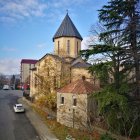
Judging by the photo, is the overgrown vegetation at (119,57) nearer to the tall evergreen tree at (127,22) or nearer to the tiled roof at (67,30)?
the tall evergreen tree at (127,22)

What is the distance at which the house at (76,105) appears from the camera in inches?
1240

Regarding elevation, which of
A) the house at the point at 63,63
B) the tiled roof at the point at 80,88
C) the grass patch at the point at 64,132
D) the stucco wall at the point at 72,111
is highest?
the house at the point at 63,63

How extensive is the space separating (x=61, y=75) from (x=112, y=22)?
878 inches

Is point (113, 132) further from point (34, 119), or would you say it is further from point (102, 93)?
point (34, 119)

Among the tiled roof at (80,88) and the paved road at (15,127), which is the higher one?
the tiled roof at (80,88)

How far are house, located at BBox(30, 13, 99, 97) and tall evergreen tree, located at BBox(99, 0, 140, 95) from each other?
49.1ft

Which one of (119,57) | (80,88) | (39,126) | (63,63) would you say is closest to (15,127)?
(39,126)

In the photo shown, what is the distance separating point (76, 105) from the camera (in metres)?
33.2

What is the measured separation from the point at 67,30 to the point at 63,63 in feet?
30.6

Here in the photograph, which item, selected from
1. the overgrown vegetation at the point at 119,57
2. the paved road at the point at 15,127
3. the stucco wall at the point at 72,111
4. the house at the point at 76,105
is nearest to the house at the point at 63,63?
the house at the point at 76,105

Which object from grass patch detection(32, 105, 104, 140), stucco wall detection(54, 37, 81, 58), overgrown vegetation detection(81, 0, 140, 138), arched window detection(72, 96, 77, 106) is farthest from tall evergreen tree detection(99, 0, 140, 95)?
stucco wall detection(54, 37, 81, 58)

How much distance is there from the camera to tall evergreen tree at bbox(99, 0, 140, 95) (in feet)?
66.4

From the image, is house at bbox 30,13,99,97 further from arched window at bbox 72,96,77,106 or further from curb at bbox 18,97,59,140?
arched window at bbox 72,96,77,106

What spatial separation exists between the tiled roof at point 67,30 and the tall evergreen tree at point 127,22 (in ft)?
93.5
